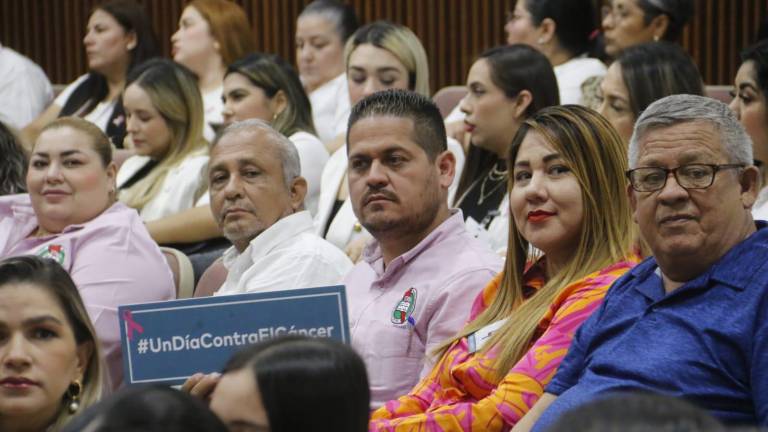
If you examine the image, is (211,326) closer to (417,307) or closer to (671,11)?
(417,307)

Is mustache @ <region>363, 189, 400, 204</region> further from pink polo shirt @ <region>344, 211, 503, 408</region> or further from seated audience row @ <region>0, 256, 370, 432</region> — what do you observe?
seated audience row @ <region>0, 256, 370, 432</region>

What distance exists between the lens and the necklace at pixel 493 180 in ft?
11.8

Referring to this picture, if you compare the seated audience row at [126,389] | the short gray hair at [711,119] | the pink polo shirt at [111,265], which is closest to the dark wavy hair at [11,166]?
the pink polo shirt at [111,265]

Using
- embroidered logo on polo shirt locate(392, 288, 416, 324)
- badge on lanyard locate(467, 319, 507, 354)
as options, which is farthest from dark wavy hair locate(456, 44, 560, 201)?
badge on lanyard locate(467, 319, 507, 354)

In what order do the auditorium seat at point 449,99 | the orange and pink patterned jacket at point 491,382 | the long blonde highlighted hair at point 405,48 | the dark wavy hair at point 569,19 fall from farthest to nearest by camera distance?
the auditorium seat at point 449,99, the dark wavy hair at point 569,19, the long blonde highlighted hair at point 405,48, the orange and pink patterned jacket at point 491,382

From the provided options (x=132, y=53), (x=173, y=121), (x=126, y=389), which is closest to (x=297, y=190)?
(x=173, y=121)

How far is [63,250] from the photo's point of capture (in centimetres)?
342

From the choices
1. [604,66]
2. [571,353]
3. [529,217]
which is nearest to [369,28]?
[604,66]

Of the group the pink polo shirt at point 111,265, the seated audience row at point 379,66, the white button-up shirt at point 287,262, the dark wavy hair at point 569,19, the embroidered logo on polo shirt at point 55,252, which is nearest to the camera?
the white button-up shirt at point 287,262

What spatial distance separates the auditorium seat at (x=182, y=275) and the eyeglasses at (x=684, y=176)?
5.30 ft

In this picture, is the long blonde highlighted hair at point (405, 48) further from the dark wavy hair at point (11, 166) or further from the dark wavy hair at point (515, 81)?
the dark wavy hair at point (11, 166)

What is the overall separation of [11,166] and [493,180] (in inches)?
58.5

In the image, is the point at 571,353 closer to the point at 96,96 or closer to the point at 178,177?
the point at 178,177

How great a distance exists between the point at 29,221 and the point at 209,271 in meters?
0.68
